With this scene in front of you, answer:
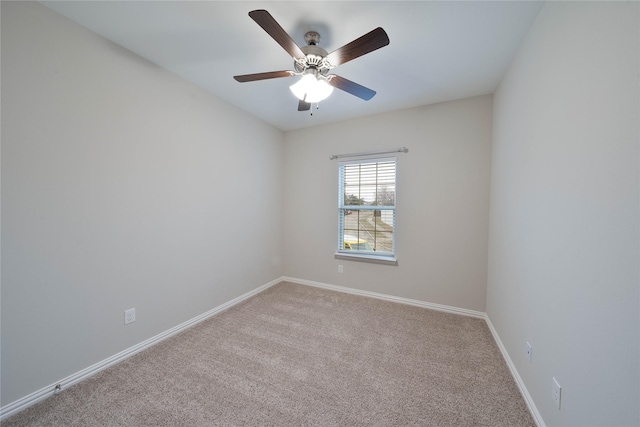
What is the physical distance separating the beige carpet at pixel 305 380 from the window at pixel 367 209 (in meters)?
1.05

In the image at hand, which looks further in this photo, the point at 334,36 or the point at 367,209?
the point at 367,209

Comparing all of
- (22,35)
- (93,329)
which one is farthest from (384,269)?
(22,35)

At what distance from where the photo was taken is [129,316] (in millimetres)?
1920

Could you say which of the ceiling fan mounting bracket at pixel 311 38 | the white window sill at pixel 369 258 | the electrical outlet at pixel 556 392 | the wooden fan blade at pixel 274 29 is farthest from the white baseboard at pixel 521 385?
the ceiling fan mounting bracket at pixel 311 38

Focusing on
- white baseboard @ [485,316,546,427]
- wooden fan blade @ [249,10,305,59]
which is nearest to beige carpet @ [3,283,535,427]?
white baseboard @ [485,316,546,427]

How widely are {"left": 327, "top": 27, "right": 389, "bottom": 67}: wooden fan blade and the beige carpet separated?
7.32ft

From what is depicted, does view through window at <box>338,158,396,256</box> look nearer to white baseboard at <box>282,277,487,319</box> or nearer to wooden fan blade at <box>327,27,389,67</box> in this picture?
white baseboard at <box>282,277,487,319</box>

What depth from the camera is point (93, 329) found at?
1710mm

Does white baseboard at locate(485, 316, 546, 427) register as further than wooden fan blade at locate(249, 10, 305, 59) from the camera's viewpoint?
Yes

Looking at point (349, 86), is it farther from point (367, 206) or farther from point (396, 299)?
point (396, 299)

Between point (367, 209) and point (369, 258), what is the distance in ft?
2.29

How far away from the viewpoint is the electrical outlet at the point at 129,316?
6.23ft

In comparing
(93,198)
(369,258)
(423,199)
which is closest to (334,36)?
(423,199)

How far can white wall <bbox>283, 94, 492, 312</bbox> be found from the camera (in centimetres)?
259
